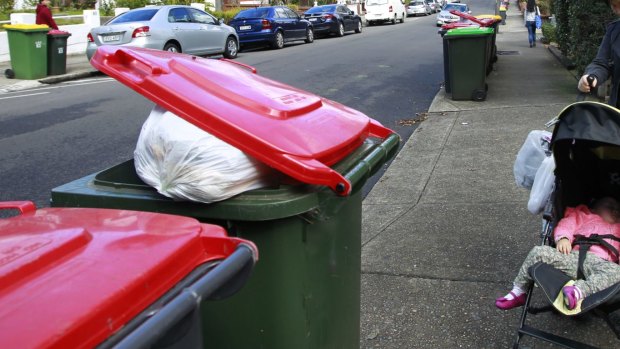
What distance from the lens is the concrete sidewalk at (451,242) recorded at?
3.36 meters

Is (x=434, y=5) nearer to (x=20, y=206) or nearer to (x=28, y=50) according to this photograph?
(x=28, y=50)

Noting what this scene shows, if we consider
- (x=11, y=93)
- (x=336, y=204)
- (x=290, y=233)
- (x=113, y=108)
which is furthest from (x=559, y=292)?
(x=11, y=93)

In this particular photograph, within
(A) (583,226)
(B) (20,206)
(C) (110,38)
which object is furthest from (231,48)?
(B) (20,206)

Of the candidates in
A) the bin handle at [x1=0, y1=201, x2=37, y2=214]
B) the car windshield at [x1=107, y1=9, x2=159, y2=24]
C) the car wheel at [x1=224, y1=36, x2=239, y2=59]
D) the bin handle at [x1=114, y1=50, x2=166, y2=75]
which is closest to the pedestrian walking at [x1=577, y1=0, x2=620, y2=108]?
the bin handle at [x1=114, y1=50, x2=166, y2=75]

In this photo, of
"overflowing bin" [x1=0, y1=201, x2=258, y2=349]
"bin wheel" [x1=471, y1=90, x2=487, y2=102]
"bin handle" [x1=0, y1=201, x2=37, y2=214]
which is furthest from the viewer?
"bin wheel" [x1=471, y1=90, x2=487, y2=102]

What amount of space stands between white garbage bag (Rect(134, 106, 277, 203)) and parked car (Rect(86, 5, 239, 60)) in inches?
470

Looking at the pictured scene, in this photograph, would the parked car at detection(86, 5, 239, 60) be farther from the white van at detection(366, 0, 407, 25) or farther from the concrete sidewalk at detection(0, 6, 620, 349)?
the white van at detection(366, 0, 407, 25)

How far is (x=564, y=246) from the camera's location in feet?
9.55

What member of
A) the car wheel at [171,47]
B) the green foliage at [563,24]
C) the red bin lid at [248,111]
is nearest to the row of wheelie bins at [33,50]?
the car wheel at [171,47]

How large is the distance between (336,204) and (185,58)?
933mm

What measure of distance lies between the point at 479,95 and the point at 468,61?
1.90 feet

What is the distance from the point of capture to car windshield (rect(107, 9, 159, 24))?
48.9ft

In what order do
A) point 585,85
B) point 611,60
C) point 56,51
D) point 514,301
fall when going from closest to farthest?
point 514,301, point 585,85, point 611,60, point 56,51

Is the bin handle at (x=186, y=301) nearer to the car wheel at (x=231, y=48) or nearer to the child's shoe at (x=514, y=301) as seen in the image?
the child's shoe at (x=514, y=301)
